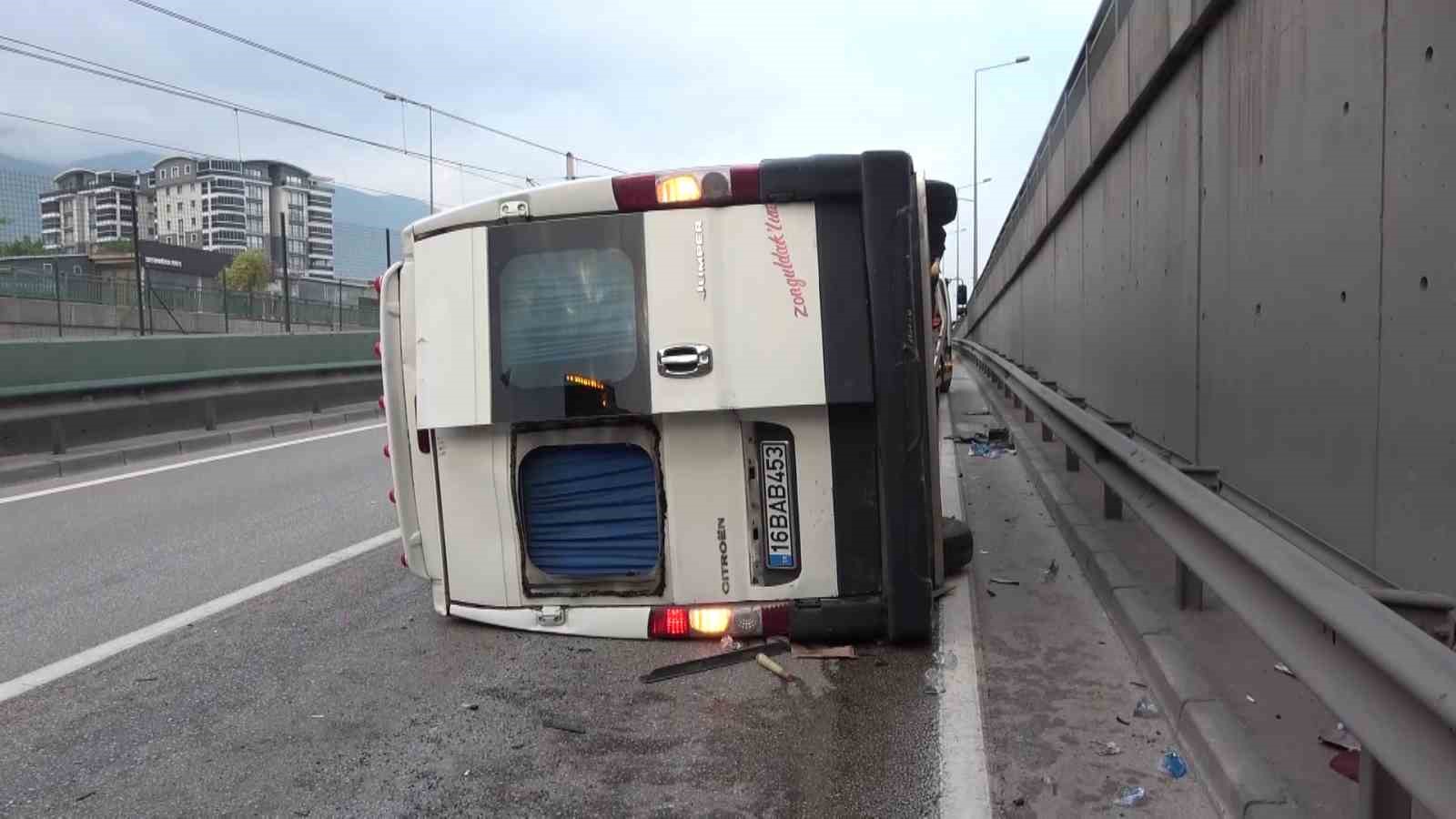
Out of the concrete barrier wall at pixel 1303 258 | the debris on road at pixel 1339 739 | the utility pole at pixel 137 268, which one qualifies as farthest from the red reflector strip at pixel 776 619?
the utility pole at pixel 137 268

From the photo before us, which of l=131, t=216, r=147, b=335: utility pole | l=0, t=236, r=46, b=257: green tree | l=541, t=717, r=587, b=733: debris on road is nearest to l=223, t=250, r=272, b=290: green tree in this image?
l=131, t=216, r=147, b=335: utility pole

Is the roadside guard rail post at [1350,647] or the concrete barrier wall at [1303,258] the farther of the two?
the concrete barrier wall at [1303,258]

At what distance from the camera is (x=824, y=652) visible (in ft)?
16.3

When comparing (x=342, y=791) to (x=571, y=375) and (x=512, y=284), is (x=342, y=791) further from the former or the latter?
(x=512, y=284)

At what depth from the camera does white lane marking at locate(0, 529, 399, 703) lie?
15.9 ft

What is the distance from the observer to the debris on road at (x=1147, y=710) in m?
4.07

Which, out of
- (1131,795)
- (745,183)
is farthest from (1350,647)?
(745,183)

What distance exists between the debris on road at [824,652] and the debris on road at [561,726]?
1.18m

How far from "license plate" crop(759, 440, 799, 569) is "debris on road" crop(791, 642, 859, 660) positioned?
16.9 inches

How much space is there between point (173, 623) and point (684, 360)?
10.7 feet

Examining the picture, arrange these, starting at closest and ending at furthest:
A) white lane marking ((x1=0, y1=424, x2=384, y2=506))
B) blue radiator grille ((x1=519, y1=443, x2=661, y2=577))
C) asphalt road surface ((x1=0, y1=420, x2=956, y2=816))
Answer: asphalt road surface ((x1=0, y1=420, x2=956, y2=816)) → blue radiator grille ((x1=519, y1=443, x2=661, y2=577)) → white lane marking ((x1=0, y1=424, x2=384, y2=506))

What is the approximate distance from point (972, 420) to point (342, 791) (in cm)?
1333

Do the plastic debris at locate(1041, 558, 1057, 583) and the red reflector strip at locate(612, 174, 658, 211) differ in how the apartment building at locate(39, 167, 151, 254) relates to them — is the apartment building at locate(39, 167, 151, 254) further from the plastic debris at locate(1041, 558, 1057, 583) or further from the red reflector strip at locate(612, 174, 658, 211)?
the plastic debris at locate(1041, 558, 1057, 583)

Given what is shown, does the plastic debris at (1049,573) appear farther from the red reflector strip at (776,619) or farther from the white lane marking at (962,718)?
the red reflector strip at (776,619)
